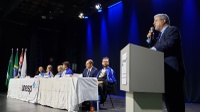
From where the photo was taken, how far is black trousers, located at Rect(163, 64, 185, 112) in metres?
1.58

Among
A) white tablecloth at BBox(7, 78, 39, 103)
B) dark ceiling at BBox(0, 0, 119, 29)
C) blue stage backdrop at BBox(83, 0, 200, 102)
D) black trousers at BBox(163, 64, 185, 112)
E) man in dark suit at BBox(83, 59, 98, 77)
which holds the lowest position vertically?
white tablecloth at BBox(7, 78, 39, 103)

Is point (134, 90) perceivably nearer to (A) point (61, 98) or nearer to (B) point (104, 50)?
(A) point (61, 98)

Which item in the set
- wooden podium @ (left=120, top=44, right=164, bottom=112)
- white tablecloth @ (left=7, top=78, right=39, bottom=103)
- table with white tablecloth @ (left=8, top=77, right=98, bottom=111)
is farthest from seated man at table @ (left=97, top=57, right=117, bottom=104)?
wooden podium @ (left=120, top=44, right=164, bottom=112)

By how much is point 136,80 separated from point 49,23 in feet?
38.5

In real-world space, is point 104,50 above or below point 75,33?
below

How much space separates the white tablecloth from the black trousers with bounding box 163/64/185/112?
14.2ft

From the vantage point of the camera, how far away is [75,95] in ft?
12.6

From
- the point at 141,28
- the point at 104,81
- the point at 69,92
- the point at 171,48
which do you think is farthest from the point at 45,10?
the point at 171,48

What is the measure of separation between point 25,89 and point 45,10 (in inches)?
231

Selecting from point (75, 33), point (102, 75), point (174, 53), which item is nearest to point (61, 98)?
point (102, 75)

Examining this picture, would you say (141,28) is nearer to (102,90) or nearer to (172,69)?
(102,90)

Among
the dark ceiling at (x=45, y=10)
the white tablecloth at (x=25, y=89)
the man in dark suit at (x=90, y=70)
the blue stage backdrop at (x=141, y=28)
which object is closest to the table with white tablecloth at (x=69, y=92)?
the white tablecloth at (x=25, y=89)

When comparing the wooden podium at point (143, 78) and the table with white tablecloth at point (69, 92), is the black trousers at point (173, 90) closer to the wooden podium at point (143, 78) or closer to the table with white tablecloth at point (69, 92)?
the wooden podium at point (143, 78)

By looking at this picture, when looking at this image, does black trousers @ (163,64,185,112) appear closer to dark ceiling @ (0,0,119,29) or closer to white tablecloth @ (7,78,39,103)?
white tablecloth @ (7,78,39,103)
